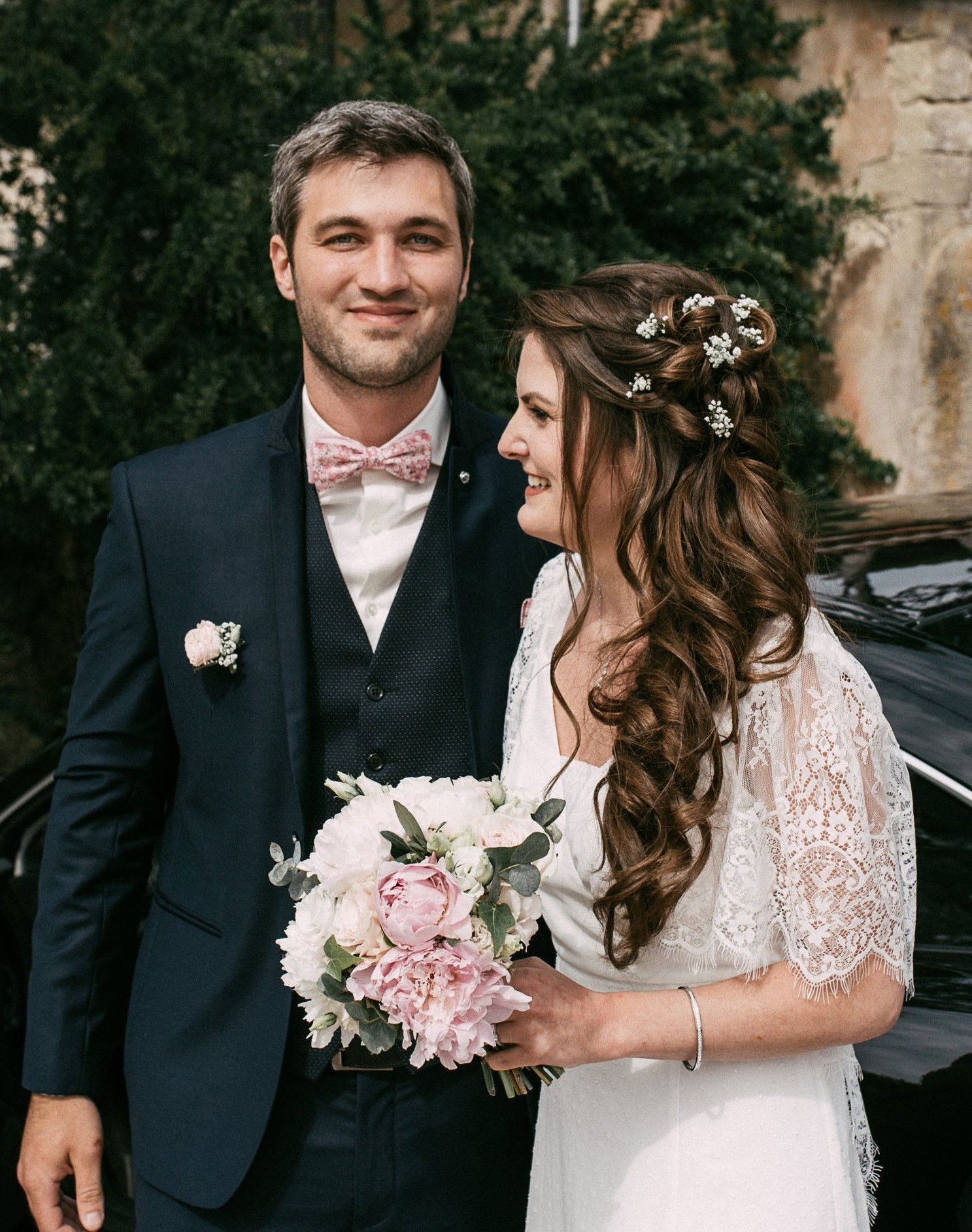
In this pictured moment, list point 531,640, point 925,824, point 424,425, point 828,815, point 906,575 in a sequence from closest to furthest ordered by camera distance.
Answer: point 828,815 < point 925,824 < point 531,640 < point 424,425 < point 906,575

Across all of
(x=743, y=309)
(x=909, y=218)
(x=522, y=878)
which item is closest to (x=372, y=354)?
(x=743, y=309)

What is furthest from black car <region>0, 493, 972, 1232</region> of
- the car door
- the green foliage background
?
the green foliage background

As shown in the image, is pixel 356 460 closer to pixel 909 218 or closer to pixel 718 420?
pixel 718 420

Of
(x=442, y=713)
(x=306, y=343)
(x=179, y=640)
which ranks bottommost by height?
(x=442, y=713)

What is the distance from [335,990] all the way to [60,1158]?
86cm

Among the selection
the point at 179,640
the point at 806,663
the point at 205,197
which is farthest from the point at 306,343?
the point at 205,197

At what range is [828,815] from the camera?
63.0 inches

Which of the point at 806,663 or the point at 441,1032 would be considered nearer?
the point at 441,1032

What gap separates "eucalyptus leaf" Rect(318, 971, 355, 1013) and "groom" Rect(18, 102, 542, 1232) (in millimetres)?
421

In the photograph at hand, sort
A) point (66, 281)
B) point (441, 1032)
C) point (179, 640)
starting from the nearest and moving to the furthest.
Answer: point (441, 1032) → point (179, 640) → point (66, 281)

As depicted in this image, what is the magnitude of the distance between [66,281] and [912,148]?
3782 millimetres

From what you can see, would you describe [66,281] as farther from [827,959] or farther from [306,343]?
[827,959]

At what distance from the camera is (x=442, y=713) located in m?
2.07

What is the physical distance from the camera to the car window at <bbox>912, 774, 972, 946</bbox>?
6.53 ft
